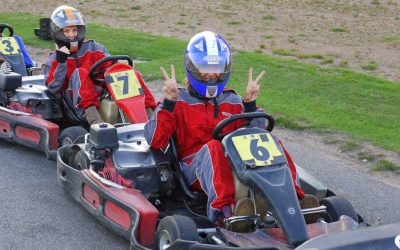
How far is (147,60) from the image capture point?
12523 millimetres

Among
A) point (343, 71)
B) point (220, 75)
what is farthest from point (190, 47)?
point (343, 71)

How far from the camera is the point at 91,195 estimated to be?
5.19 meters

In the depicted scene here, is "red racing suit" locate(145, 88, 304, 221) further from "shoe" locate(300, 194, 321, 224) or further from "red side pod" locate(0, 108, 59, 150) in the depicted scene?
"red side pod" locate(0, 108, 59, 150)

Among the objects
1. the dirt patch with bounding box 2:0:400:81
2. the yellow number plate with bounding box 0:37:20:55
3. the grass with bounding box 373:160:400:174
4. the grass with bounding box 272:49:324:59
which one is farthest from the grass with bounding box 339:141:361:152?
the grass with bounding box 272:49:324:59

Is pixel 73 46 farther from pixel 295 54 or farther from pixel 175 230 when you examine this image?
pixel 295 54

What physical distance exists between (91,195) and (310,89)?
5.44 m

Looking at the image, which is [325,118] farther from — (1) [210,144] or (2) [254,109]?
(1) [210,144]

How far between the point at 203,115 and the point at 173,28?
41.2 ft

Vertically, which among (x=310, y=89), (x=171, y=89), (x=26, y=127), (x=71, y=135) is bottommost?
(x=310, y=89)

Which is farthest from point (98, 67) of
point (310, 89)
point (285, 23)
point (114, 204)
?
point (285, 23)

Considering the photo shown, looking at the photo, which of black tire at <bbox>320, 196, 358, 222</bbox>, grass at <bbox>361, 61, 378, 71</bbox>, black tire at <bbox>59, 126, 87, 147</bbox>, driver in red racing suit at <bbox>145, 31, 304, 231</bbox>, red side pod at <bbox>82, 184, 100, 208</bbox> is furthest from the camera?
grass at <bbox>361, 61, 378, 71</bbox>

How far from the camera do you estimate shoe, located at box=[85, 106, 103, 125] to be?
6582mm

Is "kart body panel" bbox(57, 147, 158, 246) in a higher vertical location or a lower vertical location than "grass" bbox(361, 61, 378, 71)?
higher

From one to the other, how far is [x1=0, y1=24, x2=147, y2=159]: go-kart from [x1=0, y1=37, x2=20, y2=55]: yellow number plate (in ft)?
2.44
